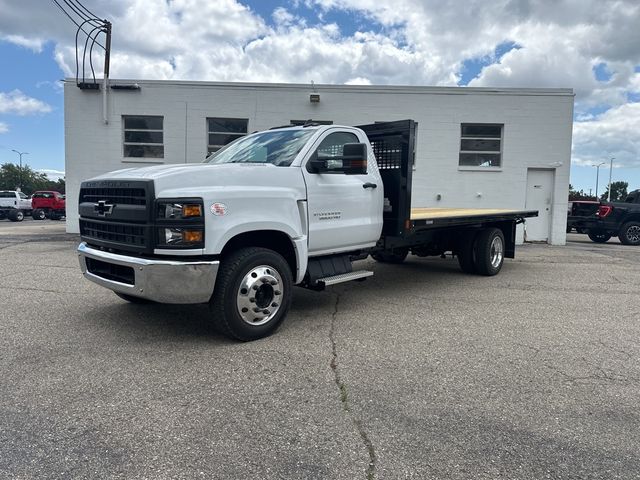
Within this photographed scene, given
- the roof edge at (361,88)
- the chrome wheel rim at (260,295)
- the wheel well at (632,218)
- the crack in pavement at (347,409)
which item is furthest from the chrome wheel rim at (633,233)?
the chrome wheel rim at (260,295)

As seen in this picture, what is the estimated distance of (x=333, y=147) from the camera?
5.73 meters

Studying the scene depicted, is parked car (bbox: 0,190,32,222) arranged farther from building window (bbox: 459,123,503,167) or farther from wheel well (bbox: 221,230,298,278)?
wheel well (bbox: 221,230,298,278)

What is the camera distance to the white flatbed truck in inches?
167

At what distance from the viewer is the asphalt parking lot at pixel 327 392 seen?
2725mm

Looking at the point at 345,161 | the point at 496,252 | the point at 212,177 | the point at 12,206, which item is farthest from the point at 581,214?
the point at 12,206

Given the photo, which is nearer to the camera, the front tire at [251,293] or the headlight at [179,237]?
the headlight at [179,237]

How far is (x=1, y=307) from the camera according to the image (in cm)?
606

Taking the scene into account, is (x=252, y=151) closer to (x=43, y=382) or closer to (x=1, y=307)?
(x=43, y=382)

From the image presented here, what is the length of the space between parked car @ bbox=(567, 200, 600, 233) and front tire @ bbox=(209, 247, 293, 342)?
1573 centimetres

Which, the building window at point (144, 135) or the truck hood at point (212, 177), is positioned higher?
the building window at point (144, 135)

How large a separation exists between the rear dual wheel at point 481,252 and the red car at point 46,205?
95.8 feet

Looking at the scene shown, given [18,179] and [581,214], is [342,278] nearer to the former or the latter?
[581,214]

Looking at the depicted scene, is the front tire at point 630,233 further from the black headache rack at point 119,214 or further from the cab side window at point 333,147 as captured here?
the black headache rack at point 119,214

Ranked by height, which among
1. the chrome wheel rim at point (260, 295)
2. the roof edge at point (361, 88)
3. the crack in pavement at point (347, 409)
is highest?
the roof edge at point (361, 88)
